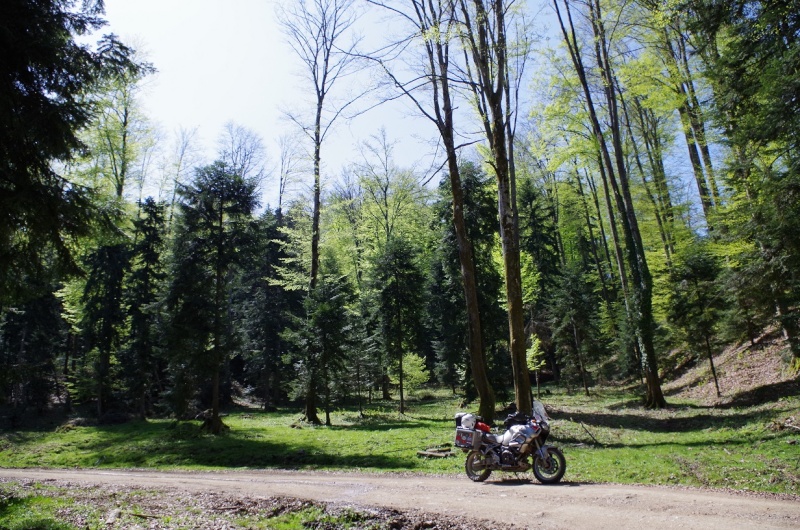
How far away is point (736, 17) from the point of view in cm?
945

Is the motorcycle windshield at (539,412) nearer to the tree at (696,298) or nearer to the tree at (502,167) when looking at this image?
the tree at (502,167)

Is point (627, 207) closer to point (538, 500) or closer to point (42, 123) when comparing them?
point (538, 500)

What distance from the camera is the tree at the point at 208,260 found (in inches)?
754

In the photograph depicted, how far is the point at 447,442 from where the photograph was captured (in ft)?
42.6

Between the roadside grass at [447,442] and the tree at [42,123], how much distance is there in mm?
7475

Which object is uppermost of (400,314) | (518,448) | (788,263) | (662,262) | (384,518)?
(662,262)

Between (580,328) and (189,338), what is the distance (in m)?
21.1

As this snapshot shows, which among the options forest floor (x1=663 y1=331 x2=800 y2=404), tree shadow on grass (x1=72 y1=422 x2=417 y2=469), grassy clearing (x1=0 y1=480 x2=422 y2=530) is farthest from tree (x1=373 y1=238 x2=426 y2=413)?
grassy clearing (x1=0 y1=480 x2=422 y2=530)

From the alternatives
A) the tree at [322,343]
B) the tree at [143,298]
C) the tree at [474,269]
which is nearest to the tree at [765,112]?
the tree at [474,269]

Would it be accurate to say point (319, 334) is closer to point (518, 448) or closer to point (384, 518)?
point (518, 448)

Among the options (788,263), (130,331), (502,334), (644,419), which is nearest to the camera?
(788,263)

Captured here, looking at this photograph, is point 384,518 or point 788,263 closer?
point 384,518

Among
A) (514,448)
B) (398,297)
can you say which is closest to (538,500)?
(514,448)

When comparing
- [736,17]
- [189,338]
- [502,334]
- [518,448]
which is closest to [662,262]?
[502,334]
